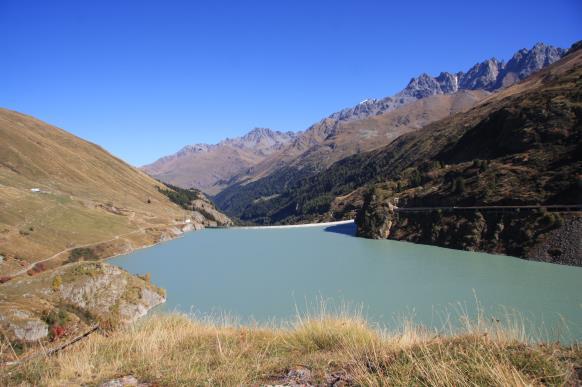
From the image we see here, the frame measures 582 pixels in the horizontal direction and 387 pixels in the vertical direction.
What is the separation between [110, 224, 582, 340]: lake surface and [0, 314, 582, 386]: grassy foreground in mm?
8984

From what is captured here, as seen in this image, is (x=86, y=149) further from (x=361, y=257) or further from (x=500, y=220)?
(x=500, y=220)

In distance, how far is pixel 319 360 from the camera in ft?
18.9

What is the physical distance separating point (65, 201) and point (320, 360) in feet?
294

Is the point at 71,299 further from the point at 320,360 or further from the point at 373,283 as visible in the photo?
the point at 320,360

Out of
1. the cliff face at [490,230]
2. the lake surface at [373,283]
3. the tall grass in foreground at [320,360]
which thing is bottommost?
the lake surface at [373,283]

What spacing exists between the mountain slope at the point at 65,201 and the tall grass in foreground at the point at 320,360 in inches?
2065

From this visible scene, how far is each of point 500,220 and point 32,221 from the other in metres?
73.8

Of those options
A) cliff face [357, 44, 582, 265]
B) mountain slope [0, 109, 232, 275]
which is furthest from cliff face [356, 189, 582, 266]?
mountain slope [0, 109, 232, 275]

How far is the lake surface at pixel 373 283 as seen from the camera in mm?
27472

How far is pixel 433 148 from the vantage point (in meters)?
141

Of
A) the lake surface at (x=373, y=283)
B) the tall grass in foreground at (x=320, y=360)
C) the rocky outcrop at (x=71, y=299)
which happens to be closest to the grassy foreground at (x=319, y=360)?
the tall grass in foreground at (x=320, y=360)

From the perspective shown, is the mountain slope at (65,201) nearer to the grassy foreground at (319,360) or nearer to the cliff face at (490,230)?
the grassy foreground at (319,360)

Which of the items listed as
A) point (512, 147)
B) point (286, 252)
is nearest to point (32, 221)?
point (286, 252)

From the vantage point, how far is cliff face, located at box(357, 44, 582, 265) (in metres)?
46.7
